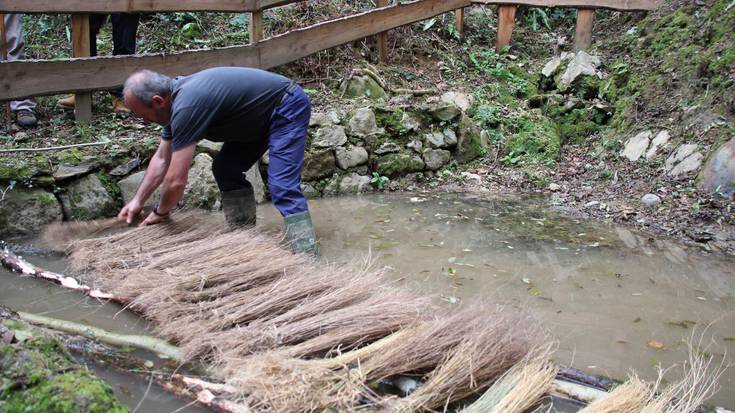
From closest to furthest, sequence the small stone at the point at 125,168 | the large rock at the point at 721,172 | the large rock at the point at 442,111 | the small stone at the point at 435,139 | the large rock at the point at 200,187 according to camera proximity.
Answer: the small stone at the point at 125,168
the large rock at the point at 200,187
the large rock at the point at 721,172
the small stone at the point at 435,139
the large rock at the point at 442,111

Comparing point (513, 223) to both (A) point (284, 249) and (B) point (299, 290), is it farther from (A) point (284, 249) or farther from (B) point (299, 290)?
(B) point (299, 290)

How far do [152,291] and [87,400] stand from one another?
1239 millimetres

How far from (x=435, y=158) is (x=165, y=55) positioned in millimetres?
2752

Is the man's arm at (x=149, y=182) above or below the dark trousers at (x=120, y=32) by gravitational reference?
below

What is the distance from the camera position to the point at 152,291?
9.72 feet

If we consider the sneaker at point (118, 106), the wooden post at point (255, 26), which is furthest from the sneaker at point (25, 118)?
the wooden post at point (255, 26)

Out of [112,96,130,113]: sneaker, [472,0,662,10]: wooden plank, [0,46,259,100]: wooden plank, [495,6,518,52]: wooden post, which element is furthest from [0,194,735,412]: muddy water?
[472,0,662,10]: wooden plank

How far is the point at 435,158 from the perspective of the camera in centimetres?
631

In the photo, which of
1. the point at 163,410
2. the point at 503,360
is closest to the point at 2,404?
the point at 163,410

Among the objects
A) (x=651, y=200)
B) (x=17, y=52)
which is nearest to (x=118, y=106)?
(x=17, y=52)

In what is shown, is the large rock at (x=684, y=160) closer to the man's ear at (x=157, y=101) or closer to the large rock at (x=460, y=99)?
the large rock at (x=460, y=99)

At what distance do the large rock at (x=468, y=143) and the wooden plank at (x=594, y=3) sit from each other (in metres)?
2.35

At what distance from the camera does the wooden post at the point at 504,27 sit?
26.9 feet

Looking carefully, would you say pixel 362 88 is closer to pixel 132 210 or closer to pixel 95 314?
pixel 132 210
